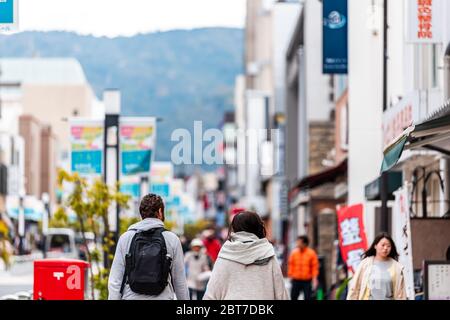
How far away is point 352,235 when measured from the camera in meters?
21.9

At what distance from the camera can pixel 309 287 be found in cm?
2778

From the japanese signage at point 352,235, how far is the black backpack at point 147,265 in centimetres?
1097

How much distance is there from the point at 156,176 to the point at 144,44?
1770cm

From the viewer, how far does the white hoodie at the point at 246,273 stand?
10.1 m

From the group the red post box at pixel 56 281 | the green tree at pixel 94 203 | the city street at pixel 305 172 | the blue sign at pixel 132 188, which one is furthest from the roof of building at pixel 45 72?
the red post box at pixel 56 281

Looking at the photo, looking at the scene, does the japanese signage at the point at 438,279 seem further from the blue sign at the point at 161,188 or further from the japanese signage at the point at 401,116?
the blue sign at the point at 161,188

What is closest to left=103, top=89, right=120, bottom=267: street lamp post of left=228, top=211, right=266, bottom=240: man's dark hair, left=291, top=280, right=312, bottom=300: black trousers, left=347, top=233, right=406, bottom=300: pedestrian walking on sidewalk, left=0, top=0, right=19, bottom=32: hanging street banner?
left=291, top=280, right=312, bottom=300: black trousers

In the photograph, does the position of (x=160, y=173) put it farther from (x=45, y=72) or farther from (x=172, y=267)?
(x=45, y=72)

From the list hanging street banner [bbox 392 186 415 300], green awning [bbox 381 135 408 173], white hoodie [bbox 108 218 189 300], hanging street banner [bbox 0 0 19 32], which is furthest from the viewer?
hanging street banner [bbox 392 186 415 300]

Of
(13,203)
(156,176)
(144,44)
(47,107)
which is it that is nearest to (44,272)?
(144,44)

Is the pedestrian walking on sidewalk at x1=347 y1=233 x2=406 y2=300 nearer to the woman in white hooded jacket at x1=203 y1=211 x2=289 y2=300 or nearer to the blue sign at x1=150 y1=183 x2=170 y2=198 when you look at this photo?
the woman in white hooded jacket at x1=203 y1=211 x2=289 y2=300

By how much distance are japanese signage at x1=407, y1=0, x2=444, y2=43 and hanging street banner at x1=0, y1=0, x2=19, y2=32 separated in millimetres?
5960

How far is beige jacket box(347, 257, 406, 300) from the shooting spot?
14109 millimetres
